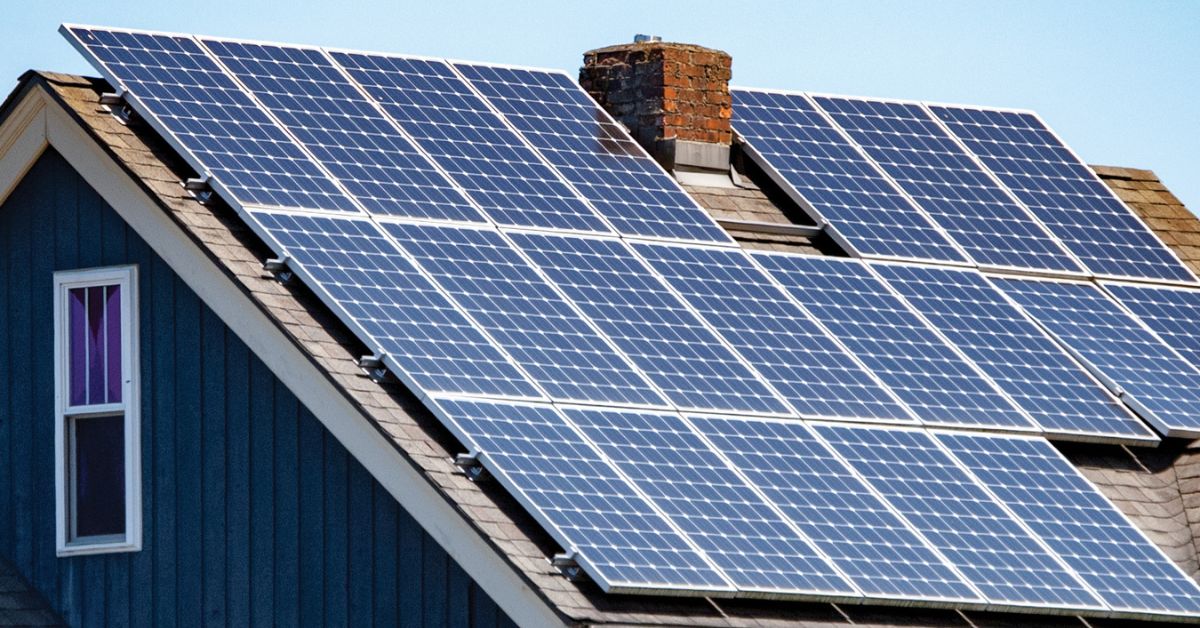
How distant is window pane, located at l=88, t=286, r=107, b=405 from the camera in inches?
662

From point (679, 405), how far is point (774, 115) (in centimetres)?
641

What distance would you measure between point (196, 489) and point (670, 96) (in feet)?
21.0

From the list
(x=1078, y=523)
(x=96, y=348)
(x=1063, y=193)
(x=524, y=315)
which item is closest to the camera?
(x=524, y=315)

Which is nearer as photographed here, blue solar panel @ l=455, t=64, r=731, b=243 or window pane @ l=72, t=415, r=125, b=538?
window pane @ l=72, t=415, r=125, b=538

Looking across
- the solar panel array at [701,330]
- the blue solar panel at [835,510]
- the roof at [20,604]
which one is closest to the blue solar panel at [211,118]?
the solar panel array at [701,330]

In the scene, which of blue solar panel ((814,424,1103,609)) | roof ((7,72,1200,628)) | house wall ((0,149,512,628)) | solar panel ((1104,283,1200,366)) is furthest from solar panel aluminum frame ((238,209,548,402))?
solar panel ((1104,283,1200,366))

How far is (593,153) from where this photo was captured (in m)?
18.9

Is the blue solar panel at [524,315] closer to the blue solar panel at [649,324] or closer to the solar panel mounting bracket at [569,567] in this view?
the blue solar panel at [649,324]

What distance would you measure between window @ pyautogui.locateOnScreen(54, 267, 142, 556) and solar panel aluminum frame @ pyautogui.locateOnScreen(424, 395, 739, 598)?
316 cm

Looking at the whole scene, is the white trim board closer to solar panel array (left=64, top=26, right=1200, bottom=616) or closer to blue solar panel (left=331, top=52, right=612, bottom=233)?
solar panel array (left=64, top=26, right=1200, bottom=616)

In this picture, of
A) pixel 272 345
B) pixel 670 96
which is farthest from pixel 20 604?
pixel 670 96

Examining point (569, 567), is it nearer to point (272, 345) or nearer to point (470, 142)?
point (272, 345)

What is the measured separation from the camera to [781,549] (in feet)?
47.8

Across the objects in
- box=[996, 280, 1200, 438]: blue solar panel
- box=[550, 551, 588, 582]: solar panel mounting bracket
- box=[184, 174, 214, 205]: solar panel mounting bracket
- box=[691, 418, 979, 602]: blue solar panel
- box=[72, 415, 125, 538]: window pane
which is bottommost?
box=[550, 551, 588, 582]: solar panel mounting bracket
